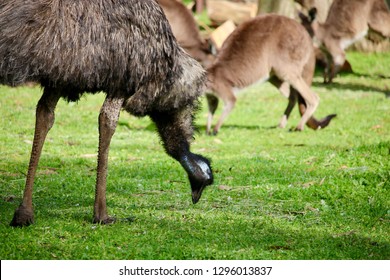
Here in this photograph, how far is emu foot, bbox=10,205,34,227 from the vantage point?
253 inches

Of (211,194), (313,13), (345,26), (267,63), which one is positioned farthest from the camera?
(345,26)

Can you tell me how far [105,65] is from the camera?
239 inches

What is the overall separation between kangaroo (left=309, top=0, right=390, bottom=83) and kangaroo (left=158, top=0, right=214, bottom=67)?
2.50 metres

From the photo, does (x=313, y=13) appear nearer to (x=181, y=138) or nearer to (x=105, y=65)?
(x=181, y=138)

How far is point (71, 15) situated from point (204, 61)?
9.15 metres

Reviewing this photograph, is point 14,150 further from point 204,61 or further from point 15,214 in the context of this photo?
point 204,61

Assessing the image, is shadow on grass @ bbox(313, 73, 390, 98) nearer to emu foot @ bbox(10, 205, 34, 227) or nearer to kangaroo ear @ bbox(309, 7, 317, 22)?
kangaroo ear @ bbox(309, 7, 317, 22)

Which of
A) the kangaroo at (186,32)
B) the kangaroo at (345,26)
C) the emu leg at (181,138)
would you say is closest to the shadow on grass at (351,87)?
the kangaroo at (345,26)

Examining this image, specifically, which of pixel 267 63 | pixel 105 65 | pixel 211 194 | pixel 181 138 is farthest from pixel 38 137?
pixel 267 63

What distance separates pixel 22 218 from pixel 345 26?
11473mm

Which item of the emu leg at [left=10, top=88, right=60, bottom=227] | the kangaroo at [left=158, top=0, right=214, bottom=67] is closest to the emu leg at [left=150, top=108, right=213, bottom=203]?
the emu leg at [left=10, top=88, right=60, bottom=227]

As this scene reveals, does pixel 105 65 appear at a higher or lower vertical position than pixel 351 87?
higher

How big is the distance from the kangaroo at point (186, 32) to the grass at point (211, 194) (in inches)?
79.4
